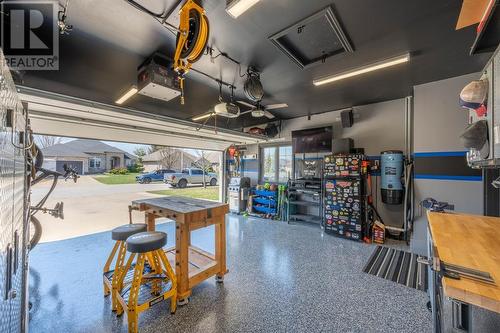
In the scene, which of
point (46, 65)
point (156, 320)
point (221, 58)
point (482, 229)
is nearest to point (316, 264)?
point (482, 229)

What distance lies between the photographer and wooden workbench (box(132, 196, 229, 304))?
2.13 meters

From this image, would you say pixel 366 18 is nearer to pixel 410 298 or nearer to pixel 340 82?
pixel 340 82

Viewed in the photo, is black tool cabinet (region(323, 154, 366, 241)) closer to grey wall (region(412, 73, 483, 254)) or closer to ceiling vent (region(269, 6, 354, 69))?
grey wall (region(412, 73, 483, 254))

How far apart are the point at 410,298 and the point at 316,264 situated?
113 cm

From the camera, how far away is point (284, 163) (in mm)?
6250

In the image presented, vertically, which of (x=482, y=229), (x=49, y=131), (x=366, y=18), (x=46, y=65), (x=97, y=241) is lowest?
(x=97, y=241)

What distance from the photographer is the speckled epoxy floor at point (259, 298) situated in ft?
6.05

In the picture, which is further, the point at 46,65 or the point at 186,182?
the point at 186,182

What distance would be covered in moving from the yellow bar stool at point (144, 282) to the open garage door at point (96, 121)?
215cm

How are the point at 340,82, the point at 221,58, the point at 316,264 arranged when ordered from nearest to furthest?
the point at 221,58
the point at 316,264
the point at 340,82

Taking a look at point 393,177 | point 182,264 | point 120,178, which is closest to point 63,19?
point 182,264

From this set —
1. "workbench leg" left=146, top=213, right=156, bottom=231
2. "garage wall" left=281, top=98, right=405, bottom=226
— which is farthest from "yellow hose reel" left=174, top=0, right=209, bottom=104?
"garage wall" left=281, top=98, right=405, bottom=226

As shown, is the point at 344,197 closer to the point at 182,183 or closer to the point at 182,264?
the point at 182,264

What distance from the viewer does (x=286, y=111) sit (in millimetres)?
5297
